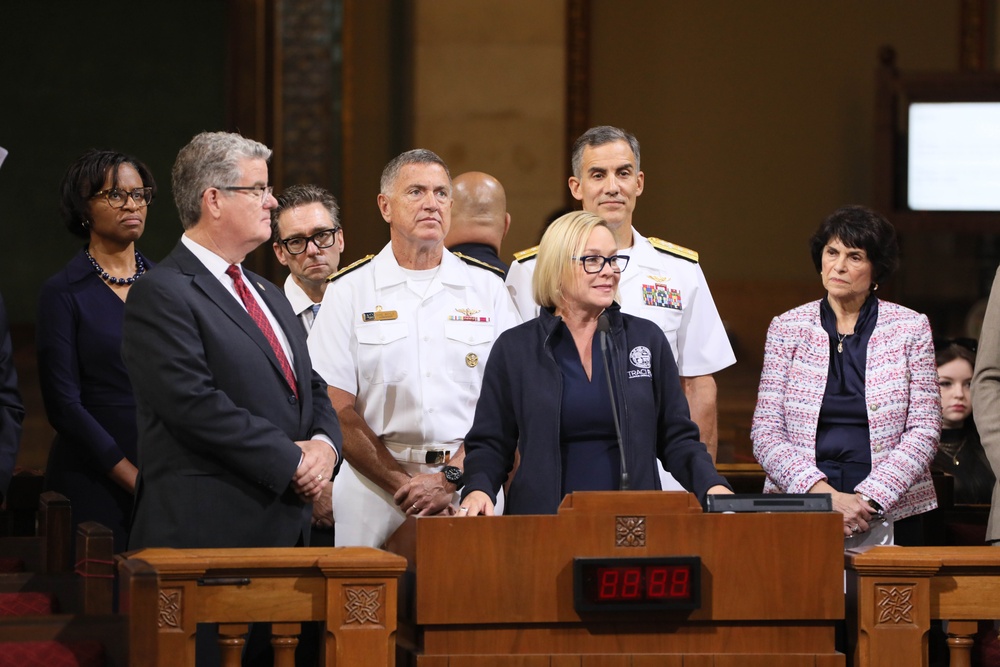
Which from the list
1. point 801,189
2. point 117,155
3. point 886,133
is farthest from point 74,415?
point 801,189

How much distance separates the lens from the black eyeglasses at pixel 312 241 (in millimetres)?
4234

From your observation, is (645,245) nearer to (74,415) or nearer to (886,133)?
(74,415)

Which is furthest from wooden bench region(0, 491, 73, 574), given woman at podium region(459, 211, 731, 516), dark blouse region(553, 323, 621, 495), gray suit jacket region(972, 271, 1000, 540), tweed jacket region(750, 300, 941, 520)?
gray suit jacket region(972, 271, 1000, 540)

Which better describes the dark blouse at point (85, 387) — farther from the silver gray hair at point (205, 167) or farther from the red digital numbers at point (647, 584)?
the red digital numbers at point (647, 584)

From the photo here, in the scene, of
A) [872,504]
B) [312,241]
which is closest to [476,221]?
[312,241]

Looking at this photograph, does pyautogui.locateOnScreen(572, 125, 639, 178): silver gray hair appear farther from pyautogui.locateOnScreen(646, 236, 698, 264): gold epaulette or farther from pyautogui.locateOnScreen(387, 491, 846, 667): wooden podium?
pyautogui.locateOnScreen(387, 491, 846, 667): wooden podium

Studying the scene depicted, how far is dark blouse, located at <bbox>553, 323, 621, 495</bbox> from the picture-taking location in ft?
9.80

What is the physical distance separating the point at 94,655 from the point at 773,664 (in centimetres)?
124

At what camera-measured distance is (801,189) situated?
7.30 meters

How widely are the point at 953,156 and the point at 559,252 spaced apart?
3.85 meters

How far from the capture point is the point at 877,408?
346 cm

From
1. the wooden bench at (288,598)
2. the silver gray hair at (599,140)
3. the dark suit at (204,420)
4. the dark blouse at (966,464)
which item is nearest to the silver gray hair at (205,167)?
the dark suit at (204,420)

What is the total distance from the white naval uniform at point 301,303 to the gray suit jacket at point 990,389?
1894mm

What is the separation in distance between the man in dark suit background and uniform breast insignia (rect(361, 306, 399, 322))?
1.76 ft
